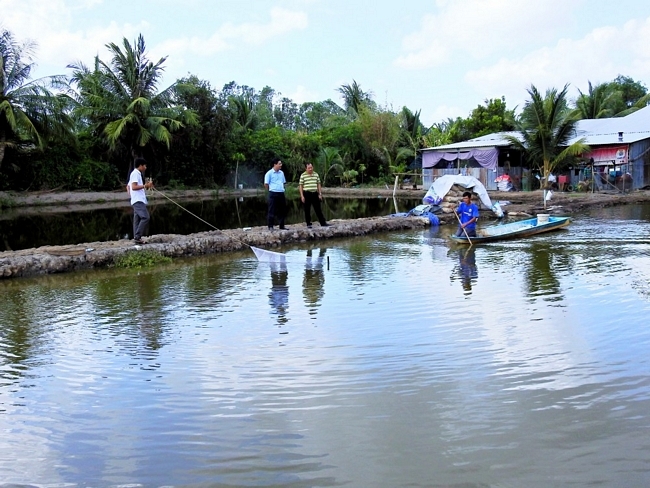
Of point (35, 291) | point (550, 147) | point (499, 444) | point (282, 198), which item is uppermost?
point (550, 147)

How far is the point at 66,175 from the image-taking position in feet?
98.8

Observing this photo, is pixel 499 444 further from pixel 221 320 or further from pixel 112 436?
pixel 221 320

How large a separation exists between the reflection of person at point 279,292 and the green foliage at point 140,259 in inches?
76.5

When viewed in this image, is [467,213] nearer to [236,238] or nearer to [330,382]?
[236,238]

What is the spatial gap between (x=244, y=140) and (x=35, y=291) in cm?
3024

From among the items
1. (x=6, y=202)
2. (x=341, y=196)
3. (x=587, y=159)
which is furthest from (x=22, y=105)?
(x=587, y=159)

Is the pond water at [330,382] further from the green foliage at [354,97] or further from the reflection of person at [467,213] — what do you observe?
the green foliage at [354,97]

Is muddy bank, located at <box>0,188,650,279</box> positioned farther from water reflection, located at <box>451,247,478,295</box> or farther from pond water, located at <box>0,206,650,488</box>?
water reflection, located at <box>451,247,478,295</box>

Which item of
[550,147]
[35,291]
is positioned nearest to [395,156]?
[550,147]

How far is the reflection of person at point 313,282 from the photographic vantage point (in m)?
7.52

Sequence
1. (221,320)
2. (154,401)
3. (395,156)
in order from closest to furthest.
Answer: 1. (154,401)
2. (221,320)
3. (395,156)

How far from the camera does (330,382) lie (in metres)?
4.71

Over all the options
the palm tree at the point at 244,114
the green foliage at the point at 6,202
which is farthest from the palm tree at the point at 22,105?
the palm tree at the point at 244,114

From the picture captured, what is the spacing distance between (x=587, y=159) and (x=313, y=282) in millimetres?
21923
